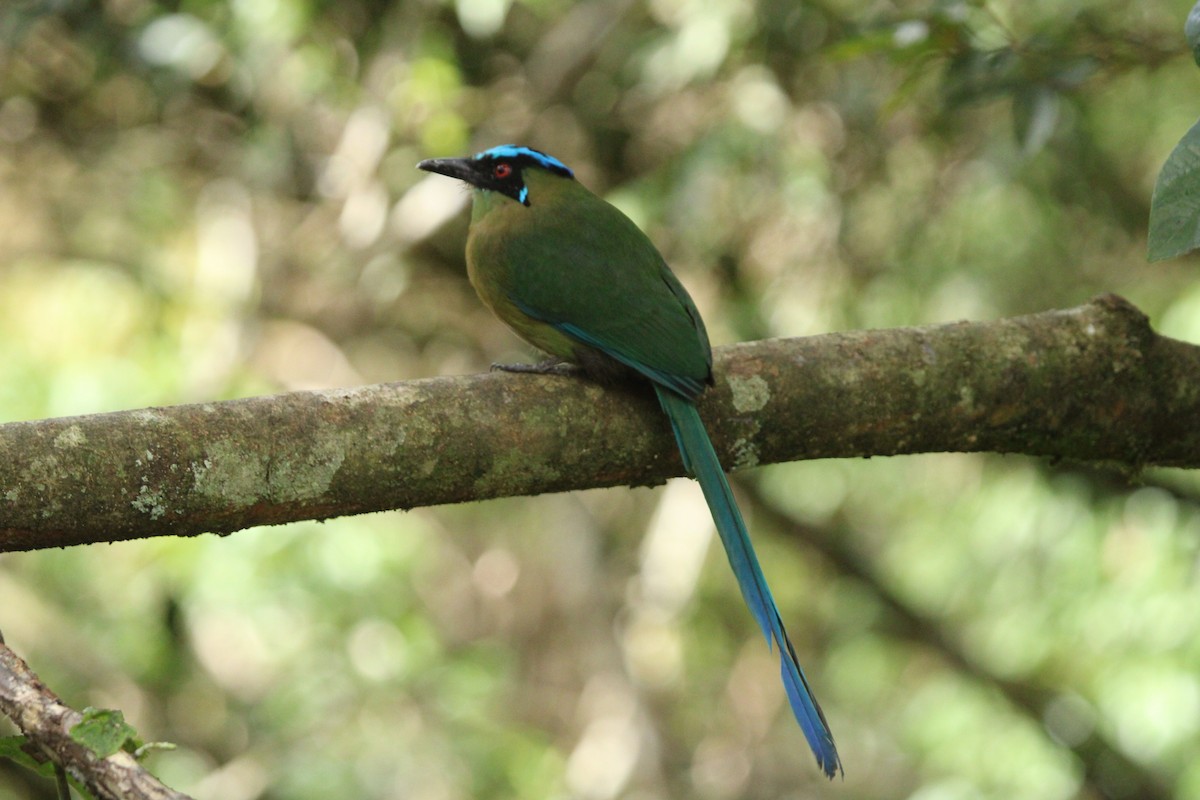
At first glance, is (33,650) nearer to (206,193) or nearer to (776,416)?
(206,193)

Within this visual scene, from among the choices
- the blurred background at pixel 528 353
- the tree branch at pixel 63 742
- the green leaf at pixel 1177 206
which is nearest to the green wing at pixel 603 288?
the green leaf at pixel 1177 206

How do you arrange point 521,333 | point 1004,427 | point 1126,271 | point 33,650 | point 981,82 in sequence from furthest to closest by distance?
point 1126,271 < point 33,650 < point 981,82 < point 521,333 < point 1004,427

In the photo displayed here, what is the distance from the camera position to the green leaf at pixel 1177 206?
1421 millimetres

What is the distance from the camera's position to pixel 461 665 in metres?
4.40

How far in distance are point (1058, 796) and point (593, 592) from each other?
1.81 metres

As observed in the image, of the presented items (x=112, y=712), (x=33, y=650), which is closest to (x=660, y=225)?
(x=33, y=650)

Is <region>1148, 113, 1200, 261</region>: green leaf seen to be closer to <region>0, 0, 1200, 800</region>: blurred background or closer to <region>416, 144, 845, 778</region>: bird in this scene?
<region>416, 144, 845, 778</region>: bird

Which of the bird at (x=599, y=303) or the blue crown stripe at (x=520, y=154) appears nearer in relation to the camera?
the bird at (x=599, y=303)

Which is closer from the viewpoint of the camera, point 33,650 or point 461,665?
point 33,650

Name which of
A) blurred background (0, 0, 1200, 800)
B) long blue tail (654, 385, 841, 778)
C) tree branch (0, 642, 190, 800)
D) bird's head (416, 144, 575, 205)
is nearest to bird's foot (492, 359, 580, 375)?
long blue tail (654, 385, 841, 778)

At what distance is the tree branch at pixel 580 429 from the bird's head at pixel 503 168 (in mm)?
742

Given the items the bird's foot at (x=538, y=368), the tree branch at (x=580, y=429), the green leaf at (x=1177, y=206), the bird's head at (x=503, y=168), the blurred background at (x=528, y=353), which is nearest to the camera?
the green leaf at (x=1177, y=206)

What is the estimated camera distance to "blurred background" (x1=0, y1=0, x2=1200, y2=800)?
3977 millimetres

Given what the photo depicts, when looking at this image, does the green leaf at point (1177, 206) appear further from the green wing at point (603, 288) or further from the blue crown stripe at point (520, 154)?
the blue crown stripe at point (520, 154)
